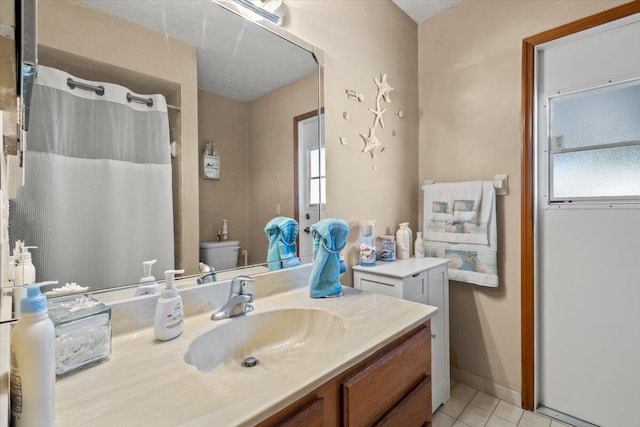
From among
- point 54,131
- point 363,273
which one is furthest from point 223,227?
point 363,273

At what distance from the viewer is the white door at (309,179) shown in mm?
1434

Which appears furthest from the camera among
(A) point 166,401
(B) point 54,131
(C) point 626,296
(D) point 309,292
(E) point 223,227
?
(C) point 626,296

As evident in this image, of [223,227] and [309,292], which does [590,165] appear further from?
[223,227]

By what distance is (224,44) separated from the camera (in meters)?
1.15

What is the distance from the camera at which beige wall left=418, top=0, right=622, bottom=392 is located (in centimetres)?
180

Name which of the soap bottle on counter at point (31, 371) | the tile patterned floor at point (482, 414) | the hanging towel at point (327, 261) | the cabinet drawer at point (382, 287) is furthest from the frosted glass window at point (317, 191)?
the tile patterned floor at point (482, 414)

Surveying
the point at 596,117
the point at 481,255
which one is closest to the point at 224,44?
the point at 481,255

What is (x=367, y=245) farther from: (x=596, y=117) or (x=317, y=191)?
(x=596, y=117)

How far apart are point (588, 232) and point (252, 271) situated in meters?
1.72

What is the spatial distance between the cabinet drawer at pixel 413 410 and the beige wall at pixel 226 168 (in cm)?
76

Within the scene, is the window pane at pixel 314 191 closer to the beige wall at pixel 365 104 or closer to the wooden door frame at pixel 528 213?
the beige wall at pixel 365 104

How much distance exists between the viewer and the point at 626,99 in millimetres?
1521

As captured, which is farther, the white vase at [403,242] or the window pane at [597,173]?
the white vase at [403,242]

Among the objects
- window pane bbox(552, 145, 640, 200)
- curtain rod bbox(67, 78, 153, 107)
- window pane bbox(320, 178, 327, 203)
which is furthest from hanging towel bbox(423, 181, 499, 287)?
curtain rod bbox(67, 78, 153, 107)
